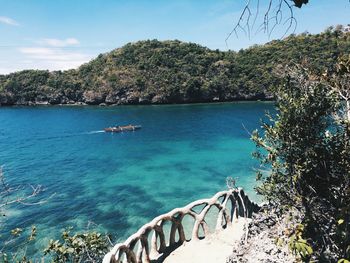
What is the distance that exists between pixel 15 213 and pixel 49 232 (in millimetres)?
4831

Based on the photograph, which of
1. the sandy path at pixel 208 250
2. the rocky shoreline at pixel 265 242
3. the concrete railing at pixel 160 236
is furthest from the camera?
the sandy path at pixel 208 250

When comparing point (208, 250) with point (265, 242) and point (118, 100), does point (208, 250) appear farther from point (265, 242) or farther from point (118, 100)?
point (118, 100)

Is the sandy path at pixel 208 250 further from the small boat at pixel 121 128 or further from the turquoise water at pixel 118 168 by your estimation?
the small boat at pixel 121 128

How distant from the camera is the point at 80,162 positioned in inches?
1594

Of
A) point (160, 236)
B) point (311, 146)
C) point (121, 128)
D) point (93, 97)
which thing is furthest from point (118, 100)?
point (311, 146)

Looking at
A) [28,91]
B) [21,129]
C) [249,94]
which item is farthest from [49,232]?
[28,91]

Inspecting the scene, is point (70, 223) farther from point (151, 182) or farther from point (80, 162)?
point (80, 162)

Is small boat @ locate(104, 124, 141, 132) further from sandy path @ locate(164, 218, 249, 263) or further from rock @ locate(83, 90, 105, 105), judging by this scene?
rock @ locate(83, 90, 105, 105)

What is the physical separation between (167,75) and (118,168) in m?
85.2

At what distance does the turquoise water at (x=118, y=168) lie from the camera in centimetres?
2369

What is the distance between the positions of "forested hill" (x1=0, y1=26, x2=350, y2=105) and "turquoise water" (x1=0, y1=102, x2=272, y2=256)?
43652 millimetres

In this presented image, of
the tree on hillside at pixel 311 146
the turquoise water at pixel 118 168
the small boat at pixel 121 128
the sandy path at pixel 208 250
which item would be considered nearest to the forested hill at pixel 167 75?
the turquoise water at pixel 118 168

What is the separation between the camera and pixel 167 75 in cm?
11869

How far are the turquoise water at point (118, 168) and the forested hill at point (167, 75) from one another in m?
43.7
